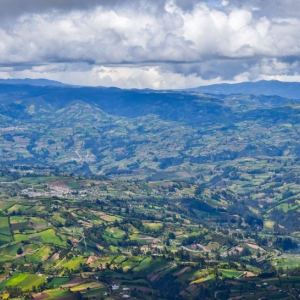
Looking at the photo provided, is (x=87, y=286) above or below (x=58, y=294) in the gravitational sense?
below

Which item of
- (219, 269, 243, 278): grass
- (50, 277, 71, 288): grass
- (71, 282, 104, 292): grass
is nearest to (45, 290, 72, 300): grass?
(71, 282, 104, 292): grass

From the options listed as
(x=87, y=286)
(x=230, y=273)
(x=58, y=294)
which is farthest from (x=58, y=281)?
(x=230, y=273)

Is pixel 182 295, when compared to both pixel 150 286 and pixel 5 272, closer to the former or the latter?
pixel 150 286

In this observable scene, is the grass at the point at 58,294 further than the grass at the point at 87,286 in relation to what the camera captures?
No

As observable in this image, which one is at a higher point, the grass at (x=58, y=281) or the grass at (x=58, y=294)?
the grass at (x=58, y=294)

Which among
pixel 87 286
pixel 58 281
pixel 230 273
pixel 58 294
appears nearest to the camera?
pixel 58 294

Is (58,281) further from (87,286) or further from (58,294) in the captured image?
(58,294)

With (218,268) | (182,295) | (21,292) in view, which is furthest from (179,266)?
(21,292)

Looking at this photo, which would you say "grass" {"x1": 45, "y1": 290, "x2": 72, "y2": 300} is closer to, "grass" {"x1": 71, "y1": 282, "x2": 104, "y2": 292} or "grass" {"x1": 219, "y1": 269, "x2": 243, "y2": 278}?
"grass" {"x1": 71, "y1": 282, "x2": 104, "y2": 292}

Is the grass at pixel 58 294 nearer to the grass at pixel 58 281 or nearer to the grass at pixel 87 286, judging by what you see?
the grass at pixel 87 286

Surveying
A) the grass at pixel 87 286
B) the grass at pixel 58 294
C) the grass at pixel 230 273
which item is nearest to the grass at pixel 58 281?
the grass at pixel 87 286

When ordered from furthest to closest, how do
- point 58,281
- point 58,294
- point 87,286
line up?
1. point 58,281
2. point 87,286
3. point 58,294

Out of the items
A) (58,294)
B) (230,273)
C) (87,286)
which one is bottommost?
(230,273)

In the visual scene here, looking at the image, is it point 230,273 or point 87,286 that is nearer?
point 87,286
